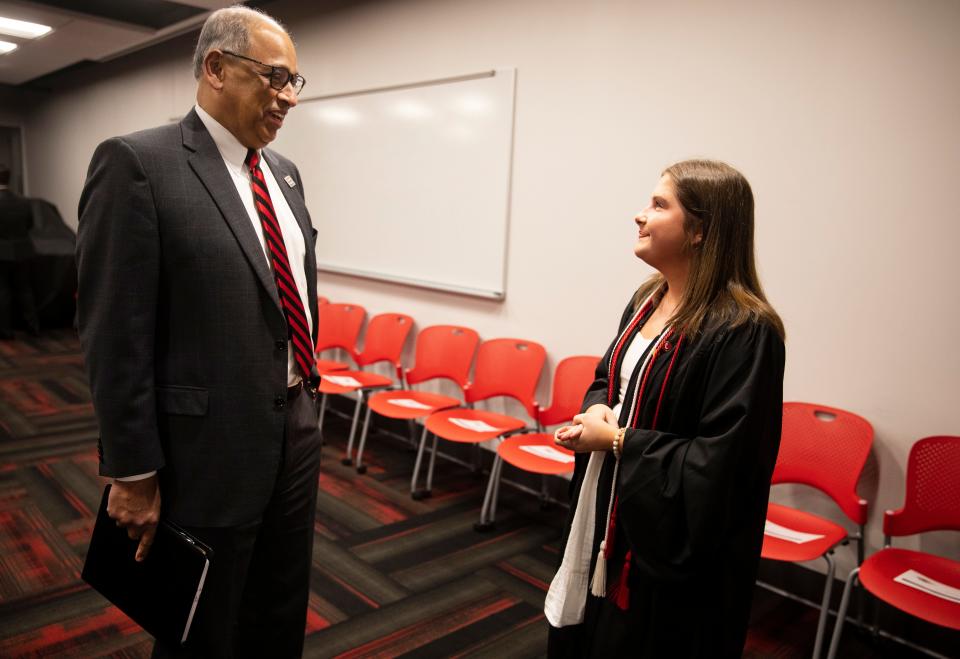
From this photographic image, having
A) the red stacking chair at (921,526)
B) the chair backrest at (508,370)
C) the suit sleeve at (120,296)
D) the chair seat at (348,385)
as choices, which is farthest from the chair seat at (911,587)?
the chair seat at (348,385)

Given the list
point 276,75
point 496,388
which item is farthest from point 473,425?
point 276,75

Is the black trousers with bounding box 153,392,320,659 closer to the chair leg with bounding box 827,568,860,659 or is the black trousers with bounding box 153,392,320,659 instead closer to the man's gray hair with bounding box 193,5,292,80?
the man's gray hair with bounding box 193,5,292,80

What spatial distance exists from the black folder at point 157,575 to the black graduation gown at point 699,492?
90 cm

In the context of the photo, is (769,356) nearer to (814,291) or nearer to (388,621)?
(814,291)

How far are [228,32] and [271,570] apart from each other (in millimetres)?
1296

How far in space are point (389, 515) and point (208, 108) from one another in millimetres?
2494

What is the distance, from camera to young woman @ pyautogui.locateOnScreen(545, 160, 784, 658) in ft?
4.44

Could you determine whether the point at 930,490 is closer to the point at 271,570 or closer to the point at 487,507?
the point at 487,507

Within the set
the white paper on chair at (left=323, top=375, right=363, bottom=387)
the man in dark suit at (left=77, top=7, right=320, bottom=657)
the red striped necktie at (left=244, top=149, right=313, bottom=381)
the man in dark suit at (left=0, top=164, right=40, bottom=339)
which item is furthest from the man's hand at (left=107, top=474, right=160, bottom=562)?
the man in dark suit at (left=0, top=164, right=40, bottom=339)

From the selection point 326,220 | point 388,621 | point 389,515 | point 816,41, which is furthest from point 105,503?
point 326,220

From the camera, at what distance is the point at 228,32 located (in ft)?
4.91

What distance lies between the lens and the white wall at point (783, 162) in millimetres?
2518

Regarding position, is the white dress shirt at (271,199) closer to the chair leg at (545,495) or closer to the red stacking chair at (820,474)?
the red stacking chair at (820,474)

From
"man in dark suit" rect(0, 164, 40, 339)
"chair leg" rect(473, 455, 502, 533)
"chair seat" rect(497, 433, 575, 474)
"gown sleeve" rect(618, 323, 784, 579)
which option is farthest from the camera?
"man in dark suit" rect(0, 164, 40, 339)
